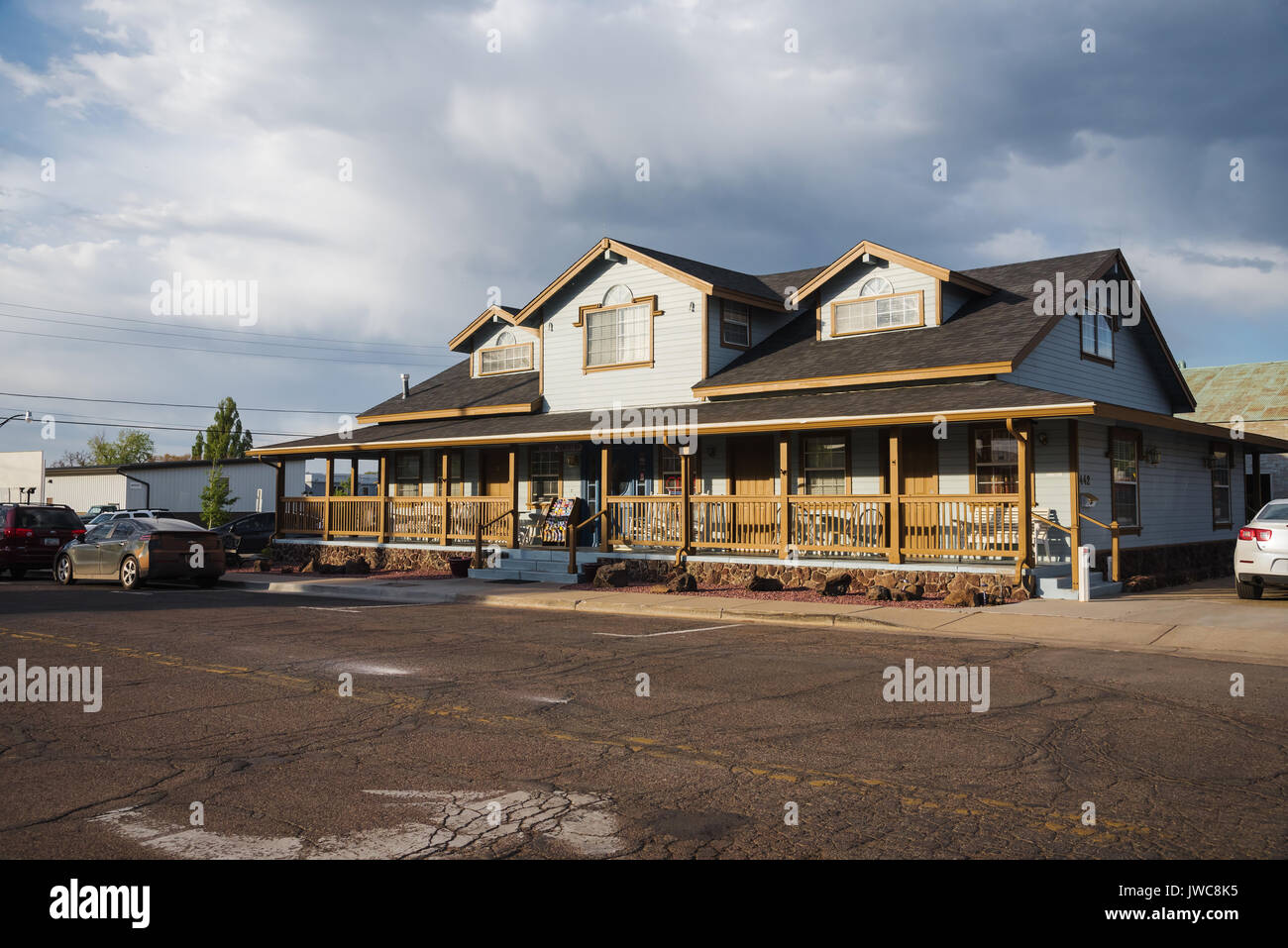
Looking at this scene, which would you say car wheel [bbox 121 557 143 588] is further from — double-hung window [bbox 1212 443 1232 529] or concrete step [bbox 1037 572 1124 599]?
double-hung window [bbox 1212 443 1232 529]

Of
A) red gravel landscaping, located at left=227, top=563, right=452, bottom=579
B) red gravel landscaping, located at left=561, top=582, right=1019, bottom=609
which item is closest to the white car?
red gravel landscaping, located at left=561, top=582, right=1019, bottom=609

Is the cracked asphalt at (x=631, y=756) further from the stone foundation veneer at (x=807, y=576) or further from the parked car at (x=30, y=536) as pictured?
the parked car at (x=30, y=536)

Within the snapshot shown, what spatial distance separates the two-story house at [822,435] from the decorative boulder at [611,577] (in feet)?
4.81

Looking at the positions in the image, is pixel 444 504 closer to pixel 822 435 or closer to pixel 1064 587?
pixel 822 435

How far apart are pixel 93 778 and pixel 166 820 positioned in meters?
1.25

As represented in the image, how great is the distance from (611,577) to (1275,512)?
12.0 meters

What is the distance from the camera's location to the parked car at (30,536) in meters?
24.1

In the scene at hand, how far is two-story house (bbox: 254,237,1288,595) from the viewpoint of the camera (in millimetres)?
18609

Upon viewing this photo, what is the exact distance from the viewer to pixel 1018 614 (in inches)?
595

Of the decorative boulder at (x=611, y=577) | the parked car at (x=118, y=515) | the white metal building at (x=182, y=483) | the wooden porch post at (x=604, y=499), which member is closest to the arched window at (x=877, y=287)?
the wooden porch post at (x=604, y=499)

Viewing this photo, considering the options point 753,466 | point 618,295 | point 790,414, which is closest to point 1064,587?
point 790,414

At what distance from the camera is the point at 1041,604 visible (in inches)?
634
